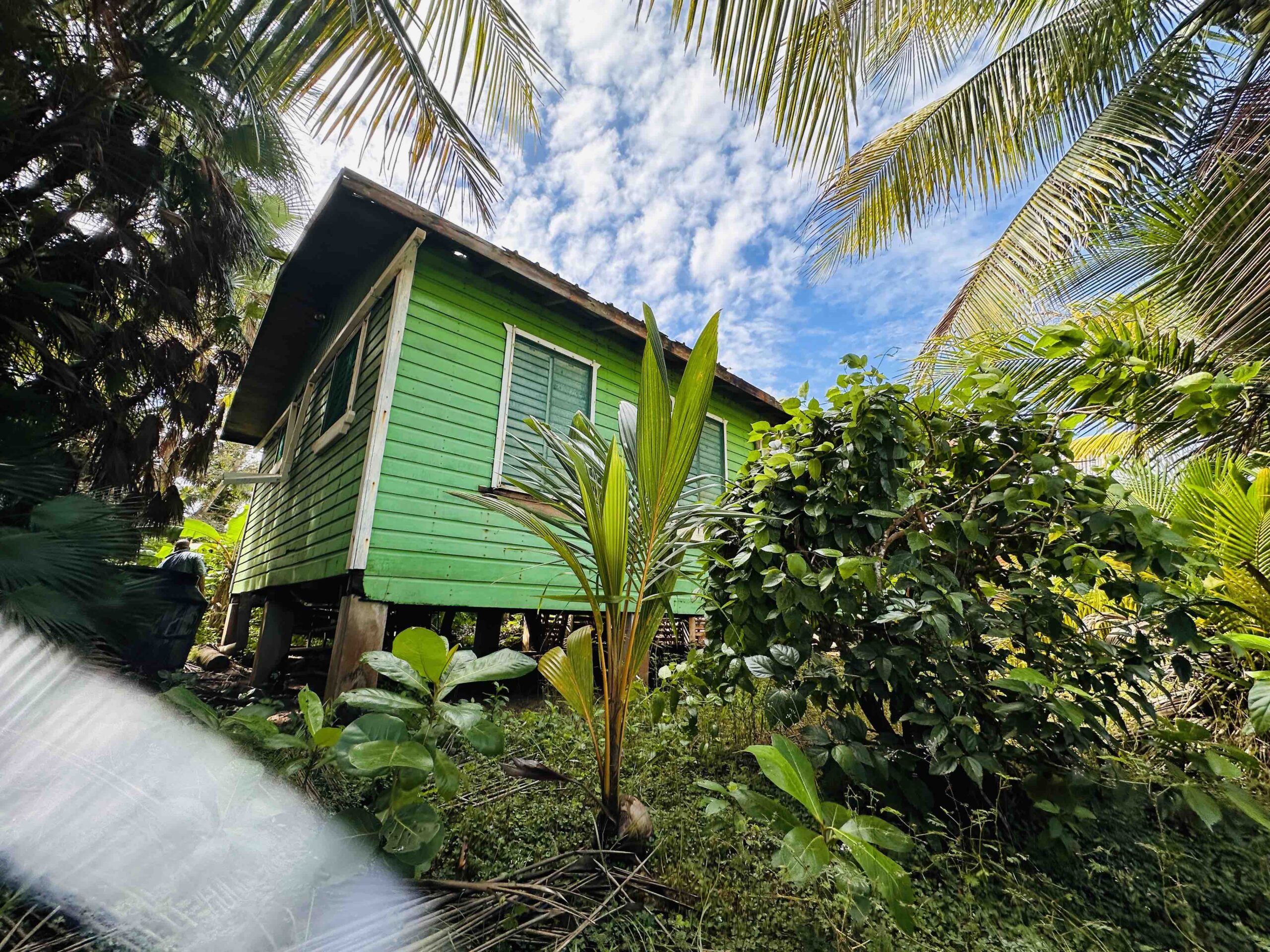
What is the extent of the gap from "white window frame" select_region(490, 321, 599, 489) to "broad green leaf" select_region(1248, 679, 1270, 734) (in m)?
3.77

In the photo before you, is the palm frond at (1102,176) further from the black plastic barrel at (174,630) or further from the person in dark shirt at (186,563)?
the person in dark shirt at (186,563)

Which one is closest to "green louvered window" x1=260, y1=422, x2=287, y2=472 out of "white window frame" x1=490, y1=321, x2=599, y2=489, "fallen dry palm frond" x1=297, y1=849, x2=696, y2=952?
"white window frame" x1=490, y1=321, x2=599, y2=489

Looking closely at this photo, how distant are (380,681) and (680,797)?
2.48 m

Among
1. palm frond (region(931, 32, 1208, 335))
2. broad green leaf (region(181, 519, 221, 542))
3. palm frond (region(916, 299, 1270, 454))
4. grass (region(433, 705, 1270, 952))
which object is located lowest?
grass (region(433, 705, 1270, 952))

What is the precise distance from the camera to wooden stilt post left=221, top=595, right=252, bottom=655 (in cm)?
759

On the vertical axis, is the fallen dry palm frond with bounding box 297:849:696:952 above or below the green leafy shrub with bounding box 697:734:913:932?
below

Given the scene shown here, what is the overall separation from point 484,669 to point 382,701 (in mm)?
220

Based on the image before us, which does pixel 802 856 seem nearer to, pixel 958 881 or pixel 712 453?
pixel 958 881

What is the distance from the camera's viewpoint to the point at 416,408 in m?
3.96

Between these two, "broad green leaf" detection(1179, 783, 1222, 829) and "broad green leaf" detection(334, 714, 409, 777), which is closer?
"broad green leaf" detection(334, 714, 409, 777)

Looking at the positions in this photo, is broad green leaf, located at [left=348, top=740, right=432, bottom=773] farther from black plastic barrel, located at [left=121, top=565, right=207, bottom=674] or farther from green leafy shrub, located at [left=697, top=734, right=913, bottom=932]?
black plastic barrel, located at [left=121, top=565, right=207, bottom=674]

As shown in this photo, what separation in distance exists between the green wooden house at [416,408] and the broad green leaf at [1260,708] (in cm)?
266

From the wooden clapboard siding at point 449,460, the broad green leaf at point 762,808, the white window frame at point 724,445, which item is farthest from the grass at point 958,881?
the white window frame at point 724,445

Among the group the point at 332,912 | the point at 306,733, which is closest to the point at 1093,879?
the point at 332,912
